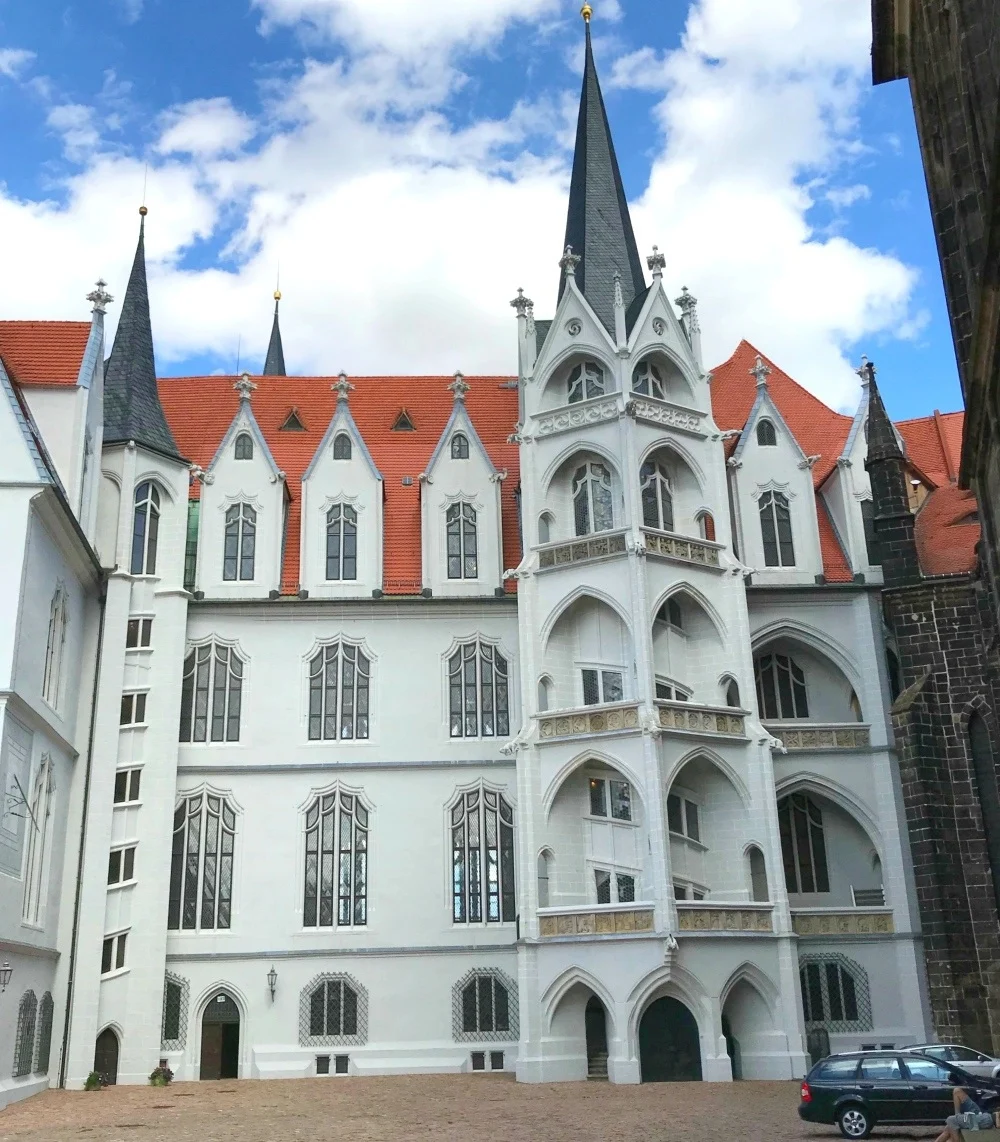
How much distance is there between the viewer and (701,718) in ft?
93.2

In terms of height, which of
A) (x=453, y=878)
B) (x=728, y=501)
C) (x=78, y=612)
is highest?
(x=728, y=501)

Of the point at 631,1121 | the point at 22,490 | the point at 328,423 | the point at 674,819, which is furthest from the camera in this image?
the point at 328,423

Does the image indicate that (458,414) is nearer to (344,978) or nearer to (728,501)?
(728,501)

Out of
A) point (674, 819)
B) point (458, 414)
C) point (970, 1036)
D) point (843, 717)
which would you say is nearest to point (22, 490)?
point (458, 414)

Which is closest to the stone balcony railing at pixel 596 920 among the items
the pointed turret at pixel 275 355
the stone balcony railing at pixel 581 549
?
the stone balcony railing at pixel 581 549

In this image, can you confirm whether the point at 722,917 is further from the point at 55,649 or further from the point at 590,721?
the point at 55,649

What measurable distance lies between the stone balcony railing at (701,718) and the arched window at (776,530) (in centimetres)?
Answer: 526

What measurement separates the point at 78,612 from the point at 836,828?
18965mm

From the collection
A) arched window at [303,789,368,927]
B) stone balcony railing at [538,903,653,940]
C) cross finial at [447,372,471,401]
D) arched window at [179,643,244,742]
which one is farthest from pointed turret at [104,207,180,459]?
stone balcony railing at [538,903,653,940]

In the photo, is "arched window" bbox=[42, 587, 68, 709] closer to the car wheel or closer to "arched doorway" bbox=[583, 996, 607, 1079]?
"arched doorway" bbox=[583, 996, 607, 1079]

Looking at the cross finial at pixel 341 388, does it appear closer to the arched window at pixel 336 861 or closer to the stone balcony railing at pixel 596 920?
the arched window at pixel 336 861

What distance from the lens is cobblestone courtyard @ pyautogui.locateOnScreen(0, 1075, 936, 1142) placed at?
58.3 feet

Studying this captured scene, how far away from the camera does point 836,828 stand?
101 feet

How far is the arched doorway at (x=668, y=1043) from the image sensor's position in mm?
26531
